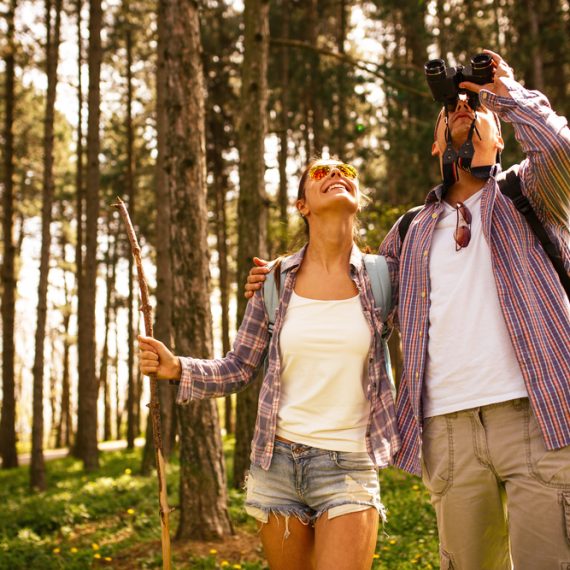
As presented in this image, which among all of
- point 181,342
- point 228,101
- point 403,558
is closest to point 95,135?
point 228,101

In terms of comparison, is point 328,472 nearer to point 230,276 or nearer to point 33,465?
point 33,465

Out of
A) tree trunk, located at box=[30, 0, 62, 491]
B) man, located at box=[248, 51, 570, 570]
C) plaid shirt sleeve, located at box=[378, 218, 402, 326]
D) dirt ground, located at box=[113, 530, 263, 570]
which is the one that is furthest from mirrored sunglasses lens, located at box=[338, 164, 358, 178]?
tree trunk, located at box=[30, 0, 62, 491]

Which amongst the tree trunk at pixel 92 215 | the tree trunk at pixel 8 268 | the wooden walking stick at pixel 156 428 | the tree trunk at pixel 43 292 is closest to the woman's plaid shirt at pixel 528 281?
the wooden walking stick at pixel 156 428

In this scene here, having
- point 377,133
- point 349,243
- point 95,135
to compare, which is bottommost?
point 349,243

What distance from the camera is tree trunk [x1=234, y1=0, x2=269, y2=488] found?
8852 millimetres

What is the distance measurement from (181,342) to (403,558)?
2.86 m

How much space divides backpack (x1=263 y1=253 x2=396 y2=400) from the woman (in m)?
0.04

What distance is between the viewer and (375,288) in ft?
10.9

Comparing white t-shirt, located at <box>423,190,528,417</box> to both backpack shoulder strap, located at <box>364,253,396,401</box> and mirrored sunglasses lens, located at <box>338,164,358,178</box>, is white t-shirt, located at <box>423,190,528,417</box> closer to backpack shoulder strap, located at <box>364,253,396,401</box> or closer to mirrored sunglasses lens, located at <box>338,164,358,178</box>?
backpack shoulder strap, located at <box>364,253,396,401</box>

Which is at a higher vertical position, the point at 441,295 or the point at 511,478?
the point at 441,295

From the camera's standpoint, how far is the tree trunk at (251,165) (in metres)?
8.85

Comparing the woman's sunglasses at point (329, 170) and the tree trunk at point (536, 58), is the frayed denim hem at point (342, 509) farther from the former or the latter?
the tree trunk at point (536, 58)

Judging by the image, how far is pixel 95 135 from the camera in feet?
47.2

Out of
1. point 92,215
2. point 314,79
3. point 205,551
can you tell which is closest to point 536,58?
point 314,79
